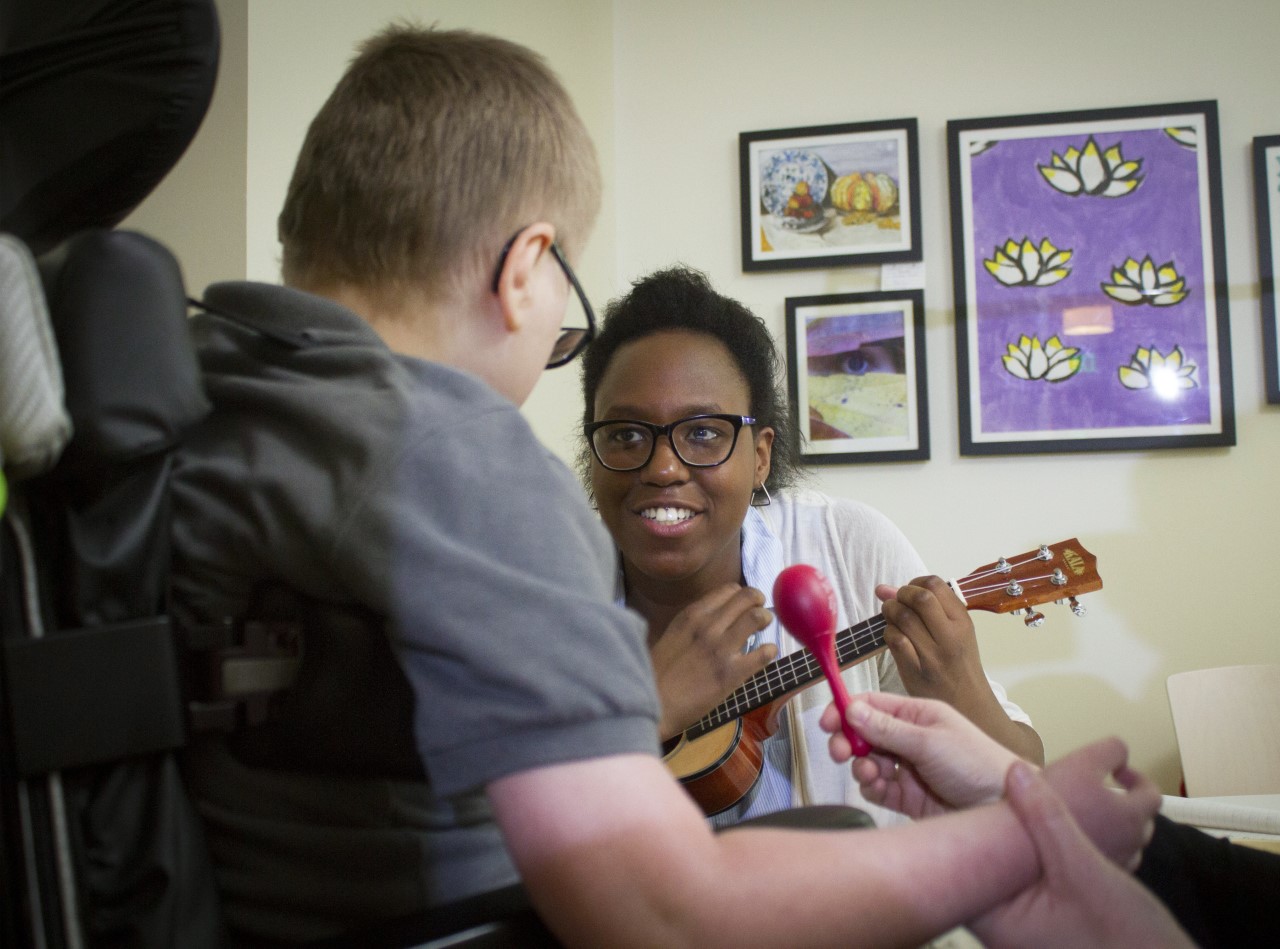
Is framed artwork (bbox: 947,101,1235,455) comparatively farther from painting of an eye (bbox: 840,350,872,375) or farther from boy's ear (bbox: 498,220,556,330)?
boy's ear (bbox: 498,220,556,330)

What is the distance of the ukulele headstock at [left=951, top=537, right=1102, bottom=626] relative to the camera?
124cm

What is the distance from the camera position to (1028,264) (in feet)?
7.74

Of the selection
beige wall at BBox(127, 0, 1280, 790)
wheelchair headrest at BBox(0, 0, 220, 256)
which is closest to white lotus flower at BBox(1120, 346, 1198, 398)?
beige wall at BBox(127, 0, 1280, 790)

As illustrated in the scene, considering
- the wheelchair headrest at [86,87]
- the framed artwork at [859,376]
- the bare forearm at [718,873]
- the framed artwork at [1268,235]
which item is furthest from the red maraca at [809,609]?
the framed artwork at [1268,235]

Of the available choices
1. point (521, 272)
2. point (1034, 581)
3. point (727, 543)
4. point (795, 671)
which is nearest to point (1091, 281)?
point (1034, 581)

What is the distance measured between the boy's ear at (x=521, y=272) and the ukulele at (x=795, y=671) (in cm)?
69

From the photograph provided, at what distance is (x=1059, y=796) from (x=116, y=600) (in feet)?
1.59

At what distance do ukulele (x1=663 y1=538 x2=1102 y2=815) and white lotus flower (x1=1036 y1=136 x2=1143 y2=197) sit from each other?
1.44m

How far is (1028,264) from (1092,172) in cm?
27

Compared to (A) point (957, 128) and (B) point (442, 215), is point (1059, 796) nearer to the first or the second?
(B) point (442, 215)

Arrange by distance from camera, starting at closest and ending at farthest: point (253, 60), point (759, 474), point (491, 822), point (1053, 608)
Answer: point (491, 822) → point (253, 60) → point (759, 474) → point (1053, 608)

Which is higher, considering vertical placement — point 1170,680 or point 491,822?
point 491,822

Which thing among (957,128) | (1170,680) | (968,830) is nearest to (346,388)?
→ (968,830)

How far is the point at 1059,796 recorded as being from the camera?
504 millimetres
